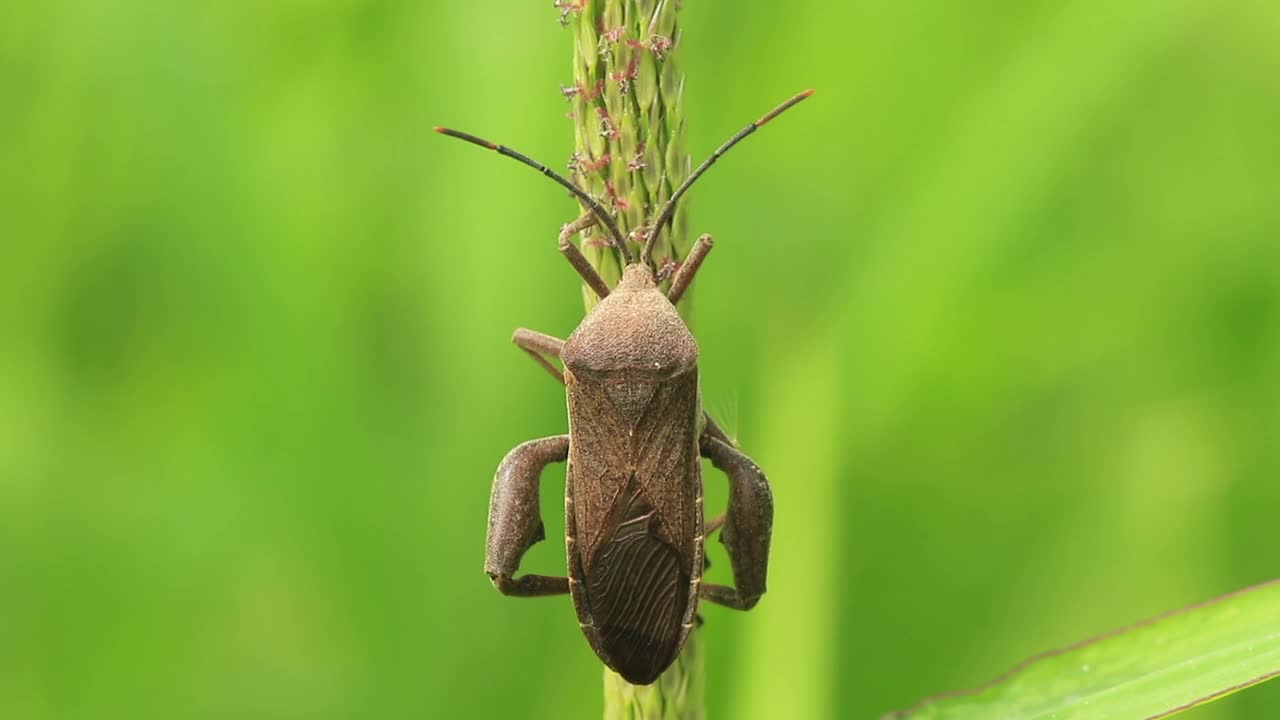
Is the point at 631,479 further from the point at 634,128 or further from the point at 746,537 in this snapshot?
Result: the point at 634,128

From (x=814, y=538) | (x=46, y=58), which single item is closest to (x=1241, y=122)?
(x=814, y=538)

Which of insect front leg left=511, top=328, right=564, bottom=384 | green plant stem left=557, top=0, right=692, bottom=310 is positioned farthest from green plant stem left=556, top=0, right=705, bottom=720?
insect front leg left=511, top=328, right=564, bottom=384

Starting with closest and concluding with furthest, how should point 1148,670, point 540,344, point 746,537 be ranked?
point 1148,670
point 746,537
point 540,344

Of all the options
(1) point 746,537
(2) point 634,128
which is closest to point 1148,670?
(1) point 746,537

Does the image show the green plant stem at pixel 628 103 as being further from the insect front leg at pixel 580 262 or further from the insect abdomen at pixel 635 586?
Result: the insect abdomen at pixel 635 586

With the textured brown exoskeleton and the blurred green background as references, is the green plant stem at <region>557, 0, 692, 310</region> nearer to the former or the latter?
the textured brown exoskeleton

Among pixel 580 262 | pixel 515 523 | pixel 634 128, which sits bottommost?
pixel 515 523

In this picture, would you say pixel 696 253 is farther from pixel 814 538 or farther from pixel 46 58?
pixel 46 58
